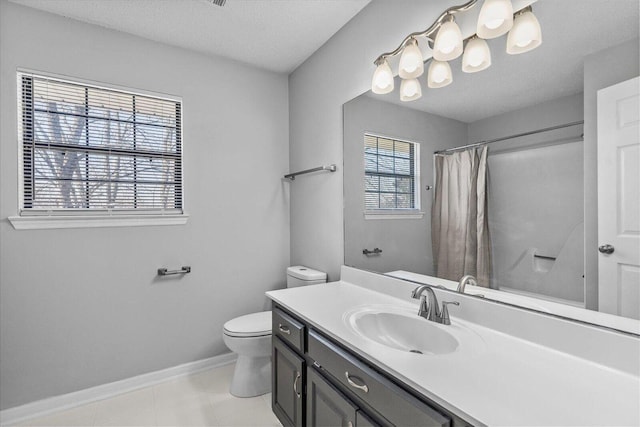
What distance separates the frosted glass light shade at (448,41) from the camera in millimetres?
1343

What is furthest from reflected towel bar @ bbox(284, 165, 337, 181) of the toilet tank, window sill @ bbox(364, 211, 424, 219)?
the toilet tank

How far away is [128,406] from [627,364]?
2565mm

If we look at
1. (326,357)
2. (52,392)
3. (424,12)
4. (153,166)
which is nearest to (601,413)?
(326,357)

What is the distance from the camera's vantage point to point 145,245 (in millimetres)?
2279

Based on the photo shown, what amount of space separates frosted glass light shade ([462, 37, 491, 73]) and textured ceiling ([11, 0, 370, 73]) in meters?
0.90

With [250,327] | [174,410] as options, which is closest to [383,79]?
[250,327]

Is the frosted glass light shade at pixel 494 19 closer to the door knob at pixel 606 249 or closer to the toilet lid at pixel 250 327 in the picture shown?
the door knob at pixel 606 249

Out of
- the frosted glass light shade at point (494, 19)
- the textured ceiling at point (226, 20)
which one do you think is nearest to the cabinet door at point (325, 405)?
the frosted glass light shade at point (494, 19)

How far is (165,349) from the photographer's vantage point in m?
2.35

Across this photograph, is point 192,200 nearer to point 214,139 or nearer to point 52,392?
point 214,139

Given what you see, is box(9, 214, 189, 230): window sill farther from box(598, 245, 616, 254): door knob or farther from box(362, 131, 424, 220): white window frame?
box(598, 245, 616, 254): door knob

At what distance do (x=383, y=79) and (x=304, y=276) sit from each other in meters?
1.45

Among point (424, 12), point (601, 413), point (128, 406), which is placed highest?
point (424, 12)

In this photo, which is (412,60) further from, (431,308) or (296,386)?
(296,386)
